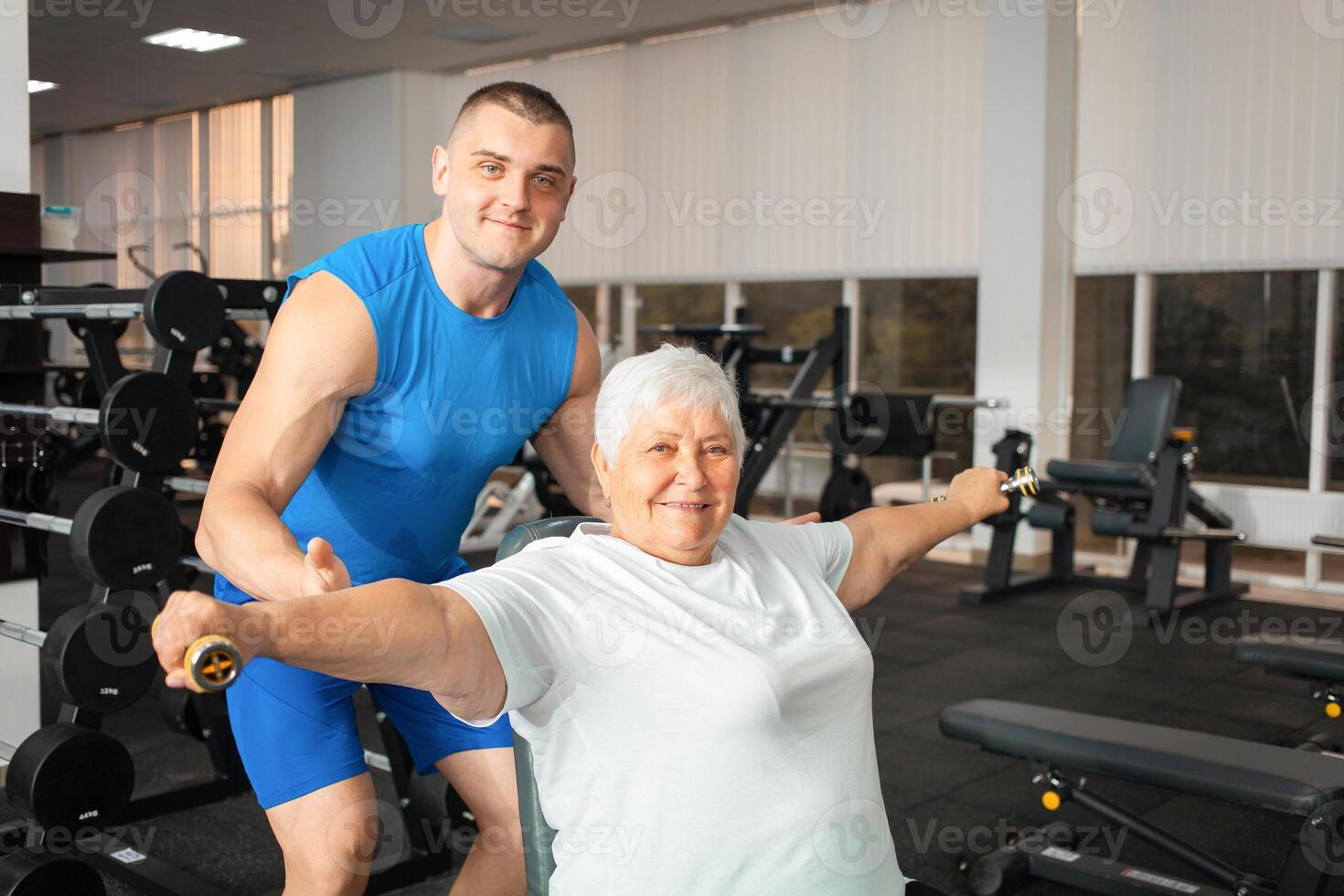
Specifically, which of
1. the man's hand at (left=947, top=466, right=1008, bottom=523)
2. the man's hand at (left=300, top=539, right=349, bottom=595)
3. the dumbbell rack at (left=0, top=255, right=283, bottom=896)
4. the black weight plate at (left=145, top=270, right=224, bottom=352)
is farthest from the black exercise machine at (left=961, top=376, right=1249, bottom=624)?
the man's hand at (left=300, top=539, right=349, bottom=595)

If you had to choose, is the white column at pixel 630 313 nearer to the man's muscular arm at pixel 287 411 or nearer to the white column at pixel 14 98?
the white column at pixel 14 98

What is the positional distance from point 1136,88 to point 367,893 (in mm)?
4957

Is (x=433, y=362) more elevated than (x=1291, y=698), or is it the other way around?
(x=433, y=362)

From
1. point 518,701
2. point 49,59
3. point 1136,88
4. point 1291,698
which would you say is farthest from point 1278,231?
point 49,59

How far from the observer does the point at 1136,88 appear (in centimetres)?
564

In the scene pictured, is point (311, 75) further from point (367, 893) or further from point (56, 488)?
point (367, 893)

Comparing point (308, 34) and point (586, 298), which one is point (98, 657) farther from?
point (586, 298)

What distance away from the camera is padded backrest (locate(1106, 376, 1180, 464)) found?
5.14 metres

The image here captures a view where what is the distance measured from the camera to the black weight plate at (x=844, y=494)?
5.98 m

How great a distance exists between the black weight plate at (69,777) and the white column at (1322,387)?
16.2 ft

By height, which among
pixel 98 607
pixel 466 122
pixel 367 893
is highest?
pixel 466 122

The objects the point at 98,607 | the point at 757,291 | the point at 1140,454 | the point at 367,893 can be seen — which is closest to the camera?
the point at 98,607

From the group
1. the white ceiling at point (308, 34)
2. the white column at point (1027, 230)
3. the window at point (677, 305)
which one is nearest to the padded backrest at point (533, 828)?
the white column at point (1027, 230)

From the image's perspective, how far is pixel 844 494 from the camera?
601 cm
